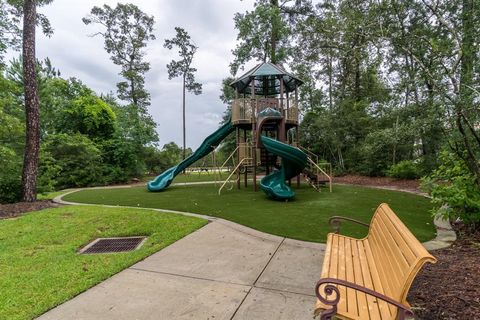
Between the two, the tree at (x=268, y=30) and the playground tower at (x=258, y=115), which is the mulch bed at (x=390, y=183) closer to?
the playground tower at (x=258, y=115)

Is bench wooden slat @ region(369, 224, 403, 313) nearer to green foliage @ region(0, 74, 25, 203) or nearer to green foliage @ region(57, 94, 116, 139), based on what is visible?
green foliage @ region(0, 74, 25, 203)

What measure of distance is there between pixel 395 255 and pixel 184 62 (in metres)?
29.7

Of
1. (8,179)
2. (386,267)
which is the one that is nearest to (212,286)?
(386,267)

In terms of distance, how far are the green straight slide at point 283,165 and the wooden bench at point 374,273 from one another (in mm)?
5236

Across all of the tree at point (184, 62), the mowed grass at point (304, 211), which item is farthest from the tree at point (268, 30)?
the mowed grass at point (304, 211)

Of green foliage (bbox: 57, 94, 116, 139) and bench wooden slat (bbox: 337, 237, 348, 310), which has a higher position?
green foliage (bbox: 57, 94, 116, 139)

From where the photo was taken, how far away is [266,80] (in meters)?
14.3

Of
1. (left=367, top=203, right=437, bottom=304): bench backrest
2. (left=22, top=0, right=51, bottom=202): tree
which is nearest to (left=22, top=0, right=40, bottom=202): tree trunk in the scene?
(left=22, top=0, right=51, bottom=202): tree

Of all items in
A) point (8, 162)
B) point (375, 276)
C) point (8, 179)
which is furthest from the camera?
point (8, 162)

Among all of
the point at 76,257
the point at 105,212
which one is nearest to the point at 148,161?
the point at 105,212

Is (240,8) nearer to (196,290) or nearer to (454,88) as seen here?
(454,88)

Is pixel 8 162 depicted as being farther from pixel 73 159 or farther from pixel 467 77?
pixel 467 77

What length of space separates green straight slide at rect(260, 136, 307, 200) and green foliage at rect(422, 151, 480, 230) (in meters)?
4.13

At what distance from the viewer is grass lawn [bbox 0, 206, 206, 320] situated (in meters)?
2.77
